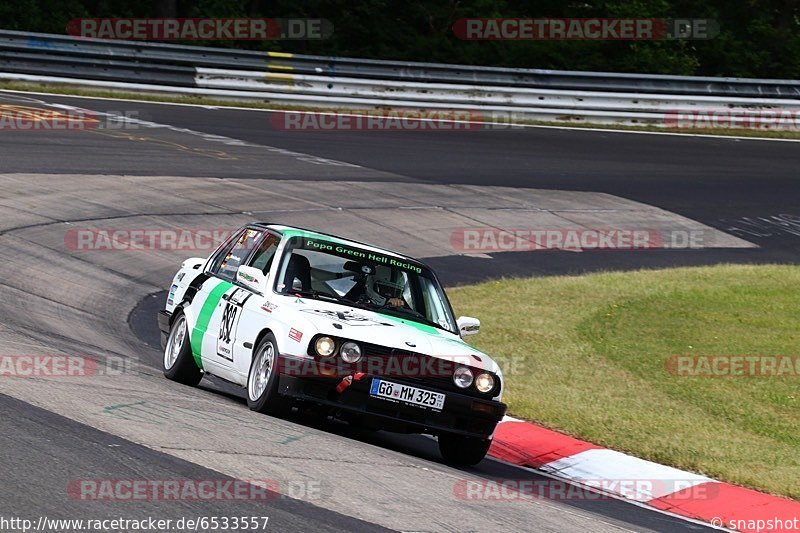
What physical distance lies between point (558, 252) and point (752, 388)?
760 centimetres

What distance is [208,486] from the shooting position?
655 cm

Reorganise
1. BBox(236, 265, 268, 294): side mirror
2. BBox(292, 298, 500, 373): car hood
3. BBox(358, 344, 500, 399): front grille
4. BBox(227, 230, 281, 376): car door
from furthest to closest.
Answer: BBox(236, 265, 268, 294): side mirror → BBox(227, 230, 281, 376): car door → BBox(292, 298, 500, 373): car hood → BBox(358, 344, 500, 399): front grille

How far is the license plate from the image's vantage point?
866 cm

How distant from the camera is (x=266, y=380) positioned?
355 inches

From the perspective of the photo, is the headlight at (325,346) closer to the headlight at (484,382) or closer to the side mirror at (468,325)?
the headlight at (484,382)

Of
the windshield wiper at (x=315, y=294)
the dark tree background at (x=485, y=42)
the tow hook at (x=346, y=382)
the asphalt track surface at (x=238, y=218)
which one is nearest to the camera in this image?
the asphalt track surface at (x=238, y=218)

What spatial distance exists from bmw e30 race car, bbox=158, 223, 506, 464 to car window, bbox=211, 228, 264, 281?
0.04ft

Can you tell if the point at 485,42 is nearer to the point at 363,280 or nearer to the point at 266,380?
the point at 363,280

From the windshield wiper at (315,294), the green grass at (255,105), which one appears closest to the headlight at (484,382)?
the windshield wiper at (315,294)

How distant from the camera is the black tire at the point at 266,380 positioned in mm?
8797

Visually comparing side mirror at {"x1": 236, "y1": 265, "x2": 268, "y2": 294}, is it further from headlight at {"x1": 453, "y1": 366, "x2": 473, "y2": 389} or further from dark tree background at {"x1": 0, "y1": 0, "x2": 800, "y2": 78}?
dark tree background at {"x1": 0, "y1": 0, "x2": 800, "y2": 78}

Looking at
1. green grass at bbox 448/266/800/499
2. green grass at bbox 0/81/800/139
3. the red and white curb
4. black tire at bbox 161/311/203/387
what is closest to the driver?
the red and white curb

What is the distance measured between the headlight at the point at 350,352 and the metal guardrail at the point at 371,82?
2018 centimetres

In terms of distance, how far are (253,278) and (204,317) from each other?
821mm
